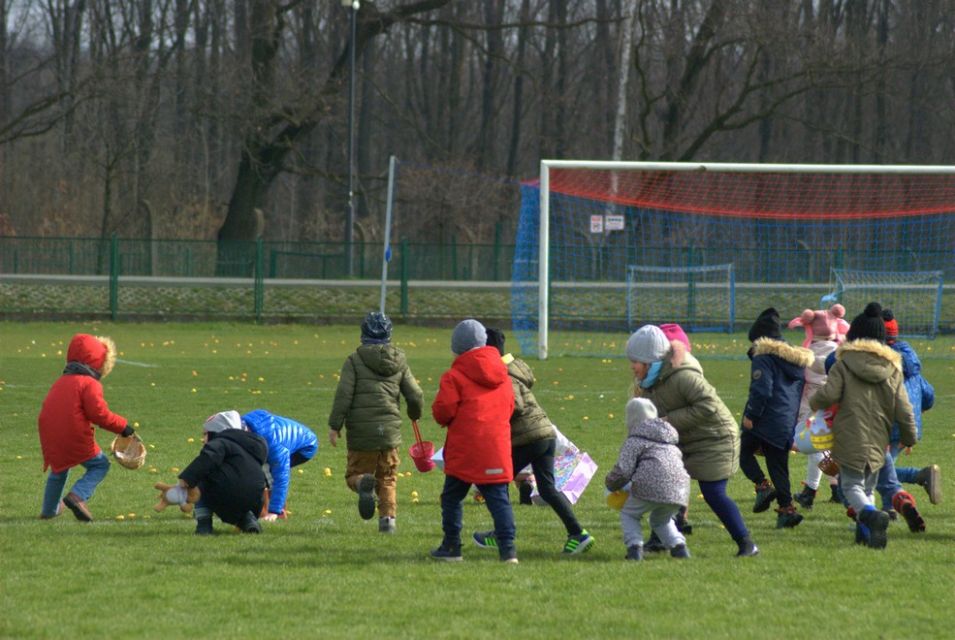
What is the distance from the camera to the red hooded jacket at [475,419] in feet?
24.6

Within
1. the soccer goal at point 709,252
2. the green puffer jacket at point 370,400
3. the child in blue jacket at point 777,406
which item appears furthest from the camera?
the soccer goal at point 709,252

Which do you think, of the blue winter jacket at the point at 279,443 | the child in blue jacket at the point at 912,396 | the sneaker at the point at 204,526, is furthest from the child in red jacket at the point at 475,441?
the child in blue jacket at the point at 912,396

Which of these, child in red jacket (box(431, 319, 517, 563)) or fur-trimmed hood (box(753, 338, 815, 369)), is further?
fur-trimmed hood (box(753, 338, 815, 369))

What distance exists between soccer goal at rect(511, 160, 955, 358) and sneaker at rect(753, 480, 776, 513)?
57.3 feet

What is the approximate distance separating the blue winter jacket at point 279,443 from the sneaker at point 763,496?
3.00 metres

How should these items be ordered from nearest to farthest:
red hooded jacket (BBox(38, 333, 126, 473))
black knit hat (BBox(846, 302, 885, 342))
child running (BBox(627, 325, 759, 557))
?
child running (BBox(627, 325, 759, 557))
black knit hat (BBox(846, 302, 885, 342))
red hooded jacket (BBox(38, 333, 126, 473))

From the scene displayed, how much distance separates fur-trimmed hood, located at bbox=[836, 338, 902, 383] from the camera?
26.2 ft

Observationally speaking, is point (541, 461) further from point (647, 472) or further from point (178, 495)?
point (178, 495)

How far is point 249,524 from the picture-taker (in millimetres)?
8383

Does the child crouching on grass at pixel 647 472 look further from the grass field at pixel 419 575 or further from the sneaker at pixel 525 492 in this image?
the sneaker at pixel 525 492

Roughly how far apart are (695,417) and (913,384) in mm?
2224

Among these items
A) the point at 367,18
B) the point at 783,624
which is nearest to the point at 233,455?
the point at 783,624

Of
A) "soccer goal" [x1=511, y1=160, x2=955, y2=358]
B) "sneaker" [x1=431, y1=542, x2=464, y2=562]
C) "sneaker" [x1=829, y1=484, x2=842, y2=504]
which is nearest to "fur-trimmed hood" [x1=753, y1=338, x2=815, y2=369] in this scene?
"sneaker" [x1=829, y1=484, x2=842, y2=504]

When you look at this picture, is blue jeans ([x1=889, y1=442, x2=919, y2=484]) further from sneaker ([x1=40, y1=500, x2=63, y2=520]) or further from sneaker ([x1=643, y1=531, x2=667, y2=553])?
sneaker ([x1=40, y1=500, x2=63, y2=520])
